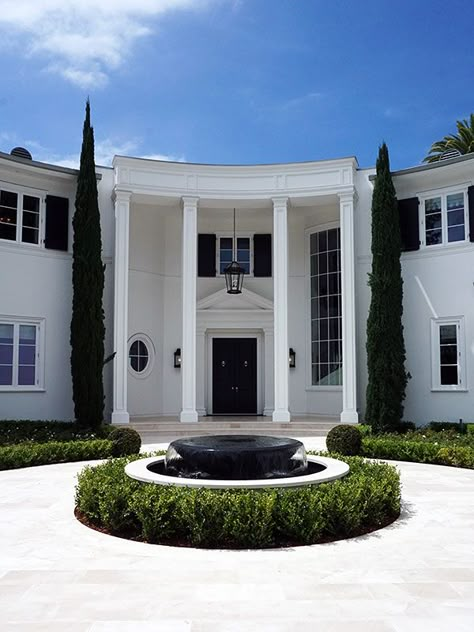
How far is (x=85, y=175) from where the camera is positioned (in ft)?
50.1

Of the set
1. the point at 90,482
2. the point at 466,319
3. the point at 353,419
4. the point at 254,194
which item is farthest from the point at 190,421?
the point at 90,482

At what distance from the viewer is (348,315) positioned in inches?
613

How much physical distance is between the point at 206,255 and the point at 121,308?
13.1 ft

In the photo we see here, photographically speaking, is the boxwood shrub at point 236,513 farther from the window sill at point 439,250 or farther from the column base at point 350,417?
the window sill at point 439,250

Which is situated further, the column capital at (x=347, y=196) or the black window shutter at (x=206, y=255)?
the black window shutter at (x=206, y=255)

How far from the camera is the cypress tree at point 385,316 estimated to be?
48.3 ft

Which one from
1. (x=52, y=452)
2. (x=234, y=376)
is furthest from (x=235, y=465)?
(x=234, y=376)

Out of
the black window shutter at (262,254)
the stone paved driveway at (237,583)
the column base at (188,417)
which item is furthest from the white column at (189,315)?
the stone paved driveway at (237,583)

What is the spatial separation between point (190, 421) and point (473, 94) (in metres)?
16.1

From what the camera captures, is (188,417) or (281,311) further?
(281,311)

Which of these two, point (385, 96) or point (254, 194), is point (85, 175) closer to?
point (254, 194)

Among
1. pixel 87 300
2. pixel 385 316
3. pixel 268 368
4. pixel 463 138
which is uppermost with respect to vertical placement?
pixel 463 138

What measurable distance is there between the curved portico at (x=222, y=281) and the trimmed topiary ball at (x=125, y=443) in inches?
142

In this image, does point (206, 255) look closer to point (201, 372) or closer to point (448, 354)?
point (201, 372)
